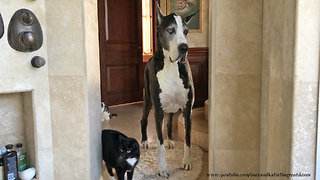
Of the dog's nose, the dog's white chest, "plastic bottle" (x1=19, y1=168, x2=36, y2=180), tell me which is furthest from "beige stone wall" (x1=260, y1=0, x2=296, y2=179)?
"plastic bottle" (x1=19, y1=168, x2=36, y2=180)

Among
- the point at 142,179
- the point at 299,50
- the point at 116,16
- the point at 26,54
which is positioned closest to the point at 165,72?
the point at 142,179

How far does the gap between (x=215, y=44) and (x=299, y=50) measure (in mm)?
468

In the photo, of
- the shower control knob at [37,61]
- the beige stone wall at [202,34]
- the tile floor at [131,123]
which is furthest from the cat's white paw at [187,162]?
the beige stone wall at [202,34]

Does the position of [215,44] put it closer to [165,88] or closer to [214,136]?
[214,136]

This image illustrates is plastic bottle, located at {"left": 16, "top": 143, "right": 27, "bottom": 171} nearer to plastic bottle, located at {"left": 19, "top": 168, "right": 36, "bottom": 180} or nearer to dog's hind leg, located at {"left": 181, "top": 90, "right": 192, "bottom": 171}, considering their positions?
plastic bottle, located at {"left": 19, "top": 168, "right": 36, "bottom": 180}

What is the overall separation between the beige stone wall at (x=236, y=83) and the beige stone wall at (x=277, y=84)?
4 cm

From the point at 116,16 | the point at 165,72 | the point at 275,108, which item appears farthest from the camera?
the point at 116,16

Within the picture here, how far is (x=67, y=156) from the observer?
1.69 m

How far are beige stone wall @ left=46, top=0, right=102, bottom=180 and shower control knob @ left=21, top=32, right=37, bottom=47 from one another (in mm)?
115

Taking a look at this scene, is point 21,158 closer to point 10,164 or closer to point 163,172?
point 10,164

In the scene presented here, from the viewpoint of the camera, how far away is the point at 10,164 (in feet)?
5.25

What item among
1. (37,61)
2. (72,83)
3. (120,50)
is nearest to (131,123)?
(120,50)

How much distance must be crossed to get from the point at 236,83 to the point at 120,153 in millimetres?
798

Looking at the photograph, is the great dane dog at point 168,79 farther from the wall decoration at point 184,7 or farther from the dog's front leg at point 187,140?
the wall decoration at point 184,7
